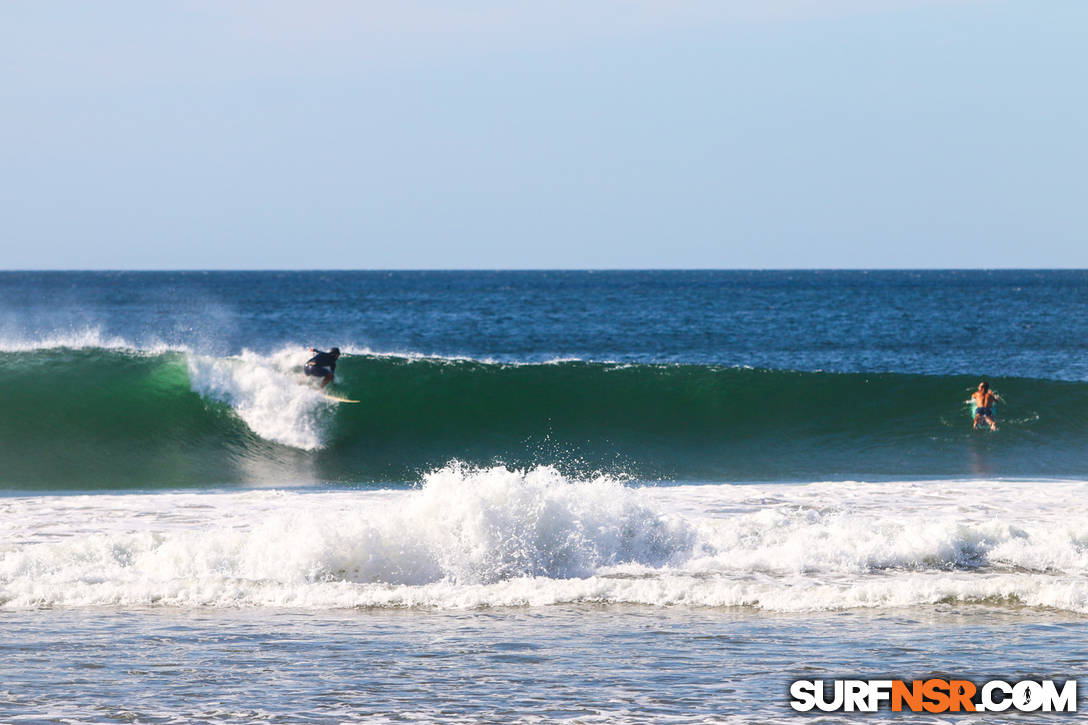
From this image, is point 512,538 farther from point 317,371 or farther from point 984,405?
point 984,405

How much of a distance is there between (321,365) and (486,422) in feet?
10.2

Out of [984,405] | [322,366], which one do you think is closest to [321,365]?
[322,366]

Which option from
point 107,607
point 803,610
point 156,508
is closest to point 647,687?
point 803,610

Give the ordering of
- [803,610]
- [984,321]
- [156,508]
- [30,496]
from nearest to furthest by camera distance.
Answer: [803,610] → [156,508] → [30,496] → [984,321]

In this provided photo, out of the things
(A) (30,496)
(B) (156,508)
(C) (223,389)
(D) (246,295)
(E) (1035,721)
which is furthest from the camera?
(D) (246,295)

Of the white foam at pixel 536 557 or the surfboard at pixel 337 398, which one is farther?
the surfboard at pixel 337 398

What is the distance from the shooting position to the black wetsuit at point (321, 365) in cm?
1959

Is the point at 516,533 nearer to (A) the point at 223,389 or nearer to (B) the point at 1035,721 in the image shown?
(B) the point at 1035,721

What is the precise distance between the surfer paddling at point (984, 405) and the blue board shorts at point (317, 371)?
37.6 feet

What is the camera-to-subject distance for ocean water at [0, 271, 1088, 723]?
6816 mm

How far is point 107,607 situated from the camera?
8.87m

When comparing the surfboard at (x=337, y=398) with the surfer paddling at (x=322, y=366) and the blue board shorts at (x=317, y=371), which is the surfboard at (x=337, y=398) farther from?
the blue board shorts at (x=317, y=371)

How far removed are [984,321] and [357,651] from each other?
181 ft

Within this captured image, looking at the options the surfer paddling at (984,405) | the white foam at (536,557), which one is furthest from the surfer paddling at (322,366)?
the surfer paddling at (984,405)
